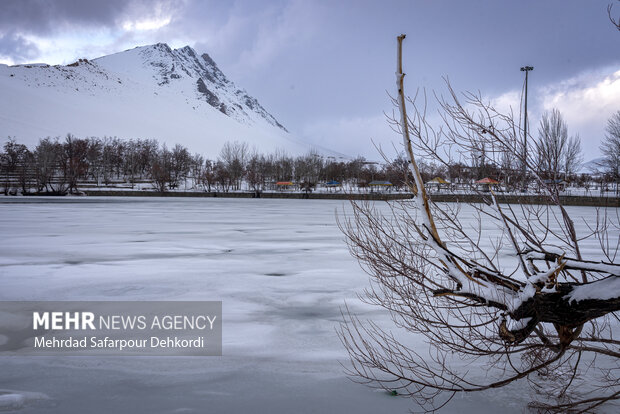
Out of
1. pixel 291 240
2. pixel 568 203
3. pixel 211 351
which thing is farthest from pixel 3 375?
pixel 568 203

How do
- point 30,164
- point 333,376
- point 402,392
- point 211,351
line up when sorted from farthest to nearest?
point 30,164 < point 211,351 < point 333,376 < point 402,392

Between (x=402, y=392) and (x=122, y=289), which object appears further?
(x=122, y=289)

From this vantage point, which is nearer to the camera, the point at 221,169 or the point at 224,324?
the point at 224,324

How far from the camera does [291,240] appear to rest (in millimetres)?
14617

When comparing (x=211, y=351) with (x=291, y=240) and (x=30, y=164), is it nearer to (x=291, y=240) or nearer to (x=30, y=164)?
(x=291, y=240)

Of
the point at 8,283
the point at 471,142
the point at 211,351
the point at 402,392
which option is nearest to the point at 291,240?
the point at 8,283

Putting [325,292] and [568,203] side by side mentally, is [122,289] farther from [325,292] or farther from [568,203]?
[568,203]

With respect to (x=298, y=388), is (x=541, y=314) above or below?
above

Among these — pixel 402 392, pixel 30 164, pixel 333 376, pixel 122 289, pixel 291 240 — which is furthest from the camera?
pixel 30 164

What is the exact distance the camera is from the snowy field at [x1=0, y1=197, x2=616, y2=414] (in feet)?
13.7

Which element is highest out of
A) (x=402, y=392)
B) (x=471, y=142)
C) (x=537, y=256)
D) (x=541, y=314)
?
(x=471, y=142)

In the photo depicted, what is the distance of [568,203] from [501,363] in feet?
135

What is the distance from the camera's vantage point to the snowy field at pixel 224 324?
13.7 feet

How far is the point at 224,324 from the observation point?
6.26 m
